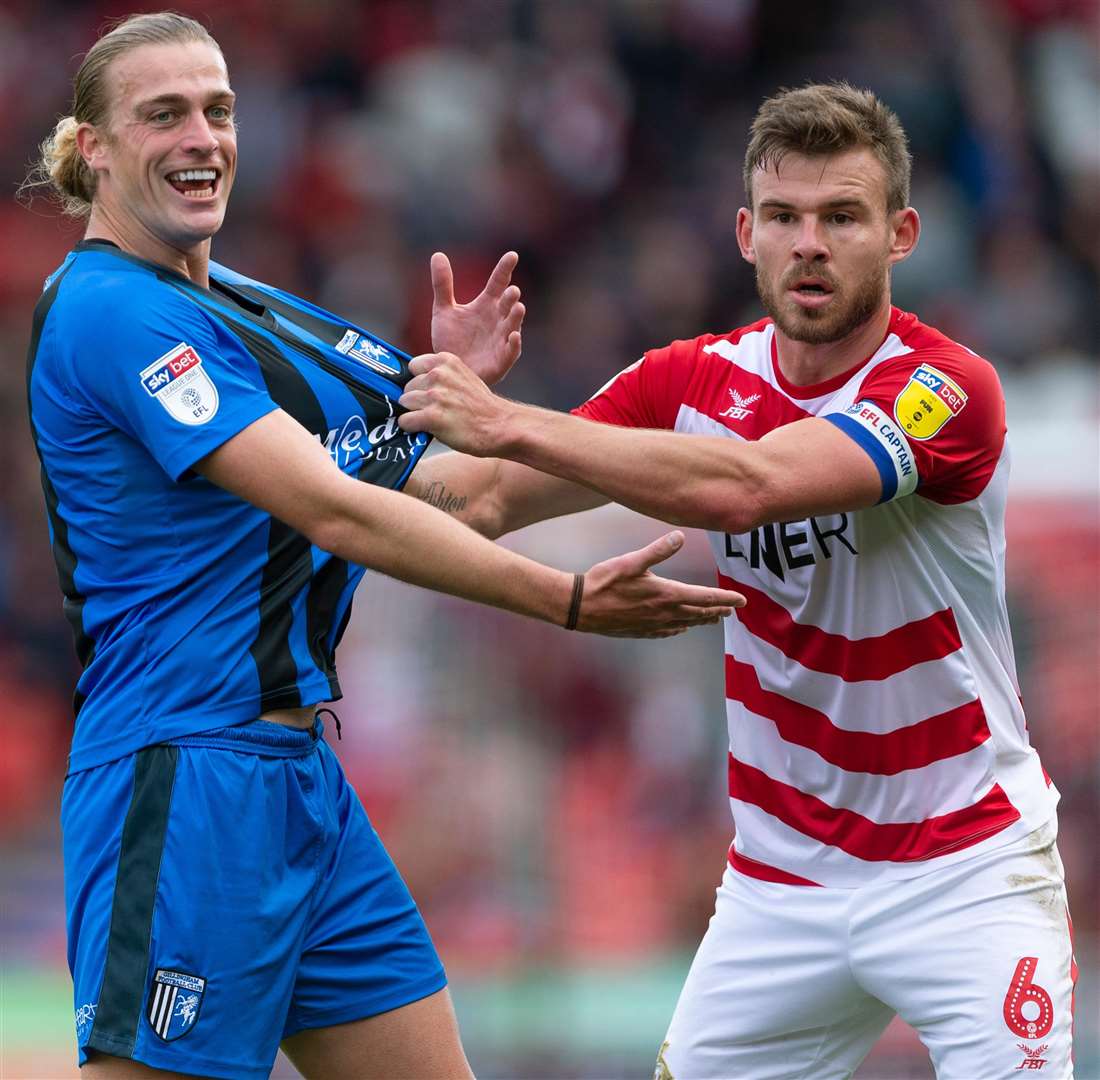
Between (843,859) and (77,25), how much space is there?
10.5m

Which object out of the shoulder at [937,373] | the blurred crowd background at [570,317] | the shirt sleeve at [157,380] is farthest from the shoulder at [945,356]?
the blurred crowd background at [570,317]

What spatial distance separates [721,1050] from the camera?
435 centimetres

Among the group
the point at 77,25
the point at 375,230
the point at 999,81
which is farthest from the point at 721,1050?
the point at 77,25

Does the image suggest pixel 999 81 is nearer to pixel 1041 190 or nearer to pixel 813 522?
pixel 1041 190

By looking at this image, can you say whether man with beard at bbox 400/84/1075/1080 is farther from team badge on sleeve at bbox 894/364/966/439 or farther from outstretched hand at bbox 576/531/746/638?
outstretched hand at bbox 576/531/746/638

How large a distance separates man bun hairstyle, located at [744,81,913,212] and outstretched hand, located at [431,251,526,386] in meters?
0.65

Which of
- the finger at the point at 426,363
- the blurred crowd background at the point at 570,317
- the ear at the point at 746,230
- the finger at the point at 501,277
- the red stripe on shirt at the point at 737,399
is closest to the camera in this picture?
the finger at the point at 426,363

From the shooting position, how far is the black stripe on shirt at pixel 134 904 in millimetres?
3598

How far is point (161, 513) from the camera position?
368 centimetres

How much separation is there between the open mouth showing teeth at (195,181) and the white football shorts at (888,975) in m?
2.07

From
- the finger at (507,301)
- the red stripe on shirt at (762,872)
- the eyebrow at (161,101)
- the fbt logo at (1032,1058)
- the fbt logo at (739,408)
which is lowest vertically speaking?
the fbt logo at (1032,1058)

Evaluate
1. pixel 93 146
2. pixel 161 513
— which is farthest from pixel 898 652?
pixel 93 146

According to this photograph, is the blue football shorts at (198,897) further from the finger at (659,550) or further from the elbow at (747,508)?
the elbow at (747,508)

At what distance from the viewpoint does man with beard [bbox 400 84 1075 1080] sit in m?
4.00
